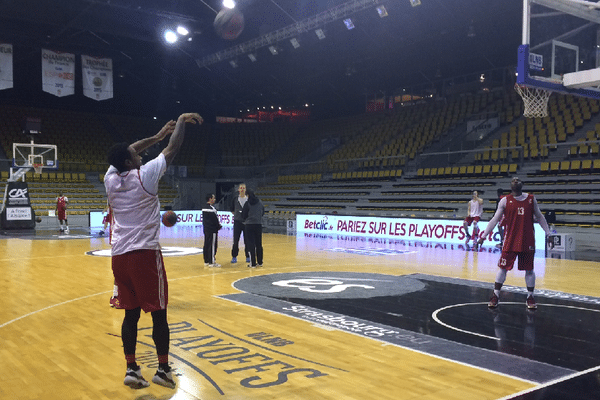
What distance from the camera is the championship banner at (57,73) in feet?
→ 73.6

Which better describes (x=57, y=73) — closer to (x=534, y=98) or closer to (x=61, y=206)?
(x=61, y=206)

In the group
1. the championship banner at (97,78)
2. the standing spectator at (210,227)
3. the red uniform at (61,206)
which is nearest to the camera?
the standing spectator at (210,227)

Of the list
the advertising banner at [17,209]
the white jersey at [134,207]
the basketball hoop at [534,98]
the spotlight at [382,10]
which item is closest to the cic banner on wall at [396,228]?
the basketball hoop at [534,98]

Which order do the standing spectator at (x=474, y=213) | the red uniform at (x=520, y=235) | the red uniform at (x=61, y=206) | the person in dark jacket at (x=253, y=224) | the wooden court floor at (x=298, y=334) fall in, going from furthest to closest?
the red uniform at (x=61, y=206) < the standing spectator at (x=474, y=213) < the person in dark jacket at (x=253, y=224) < the red uniform at (x=520, y=235) < the wooden court floor at (x=298, y=334)

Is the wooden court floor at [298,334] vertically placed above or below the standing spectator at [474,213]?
below

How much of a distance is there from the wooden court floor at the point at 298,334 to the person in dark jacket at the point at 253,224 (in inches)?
13.1

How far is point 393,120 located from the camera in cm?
2980

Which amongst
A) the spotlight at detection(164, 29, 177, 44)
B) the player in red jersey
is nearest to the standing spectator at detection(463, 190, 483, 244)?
the player in red jersey

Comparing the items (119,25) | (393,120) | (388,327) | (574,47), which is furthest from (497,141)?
(388,327)

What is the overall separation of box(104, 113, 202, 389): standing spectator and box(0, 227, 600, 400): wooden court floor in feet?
1.00

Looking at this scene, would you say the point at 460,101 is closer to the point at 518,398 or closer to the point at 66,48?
the point at 66,48

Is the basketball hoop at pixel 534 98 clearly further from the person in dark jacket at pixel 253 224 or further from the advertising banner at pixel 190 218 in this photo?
the advertising banner at pixel 190 218

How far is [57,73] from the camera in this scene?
22.8 meters

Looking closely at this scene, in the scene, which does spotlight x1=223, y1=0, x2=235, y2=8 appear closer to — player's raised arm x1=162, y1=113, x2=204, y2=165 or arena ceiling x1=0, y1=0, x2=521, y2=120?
arena ceiling x1=0, y1=0, x2=521, y2=120
